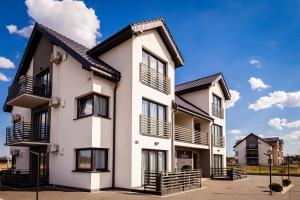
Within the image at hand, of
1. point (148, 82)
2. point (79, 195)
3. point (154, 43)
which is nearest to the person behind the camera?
point (79, 195)

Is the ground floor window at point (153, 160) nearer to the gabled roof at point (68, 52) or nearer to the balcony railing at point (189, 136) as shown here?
the balcony railing at point (189, 136)

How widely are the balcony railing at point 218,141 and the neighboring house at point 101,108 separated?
6070mm

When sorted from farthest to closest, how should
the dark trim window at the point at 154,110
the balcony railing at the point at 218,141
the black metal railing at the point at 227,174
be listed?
the balcony railing at the point at 218,141, the black metal railing at the point at 227,174, the dark trim window at the point at 154,110

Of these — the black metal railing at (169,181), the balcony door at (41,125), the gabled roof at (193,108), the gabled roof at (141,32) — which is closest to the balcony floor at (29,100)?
the balcony door at (41,125)

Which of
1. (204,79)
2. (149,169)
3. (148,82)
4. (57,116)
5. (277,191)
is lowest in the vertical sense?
(277,191)

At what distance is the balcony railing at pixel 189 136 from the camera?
2195 centimetres

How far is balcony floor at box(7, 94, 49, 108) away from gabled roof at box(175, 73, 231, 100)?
13.7 meters

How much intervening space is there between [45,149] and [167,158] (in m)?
7.80

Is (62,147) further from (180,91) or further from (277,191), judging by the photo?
(180,91)

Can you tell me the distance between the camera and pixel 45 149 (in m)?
19.0

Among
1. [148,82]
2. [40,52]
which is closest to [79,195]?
[148,82]

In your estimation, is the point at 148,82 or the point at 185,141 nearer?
the point at 148,82

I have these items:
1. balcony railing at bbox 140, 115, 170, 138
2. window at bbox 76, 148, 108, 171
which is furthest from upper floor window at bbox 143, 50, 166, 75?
window at bbox 76, 148, 108, 171

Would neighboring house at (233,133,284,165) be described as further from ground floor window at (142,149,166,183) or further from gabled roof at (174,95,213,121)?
ground floor window at (142,149,166,183)
